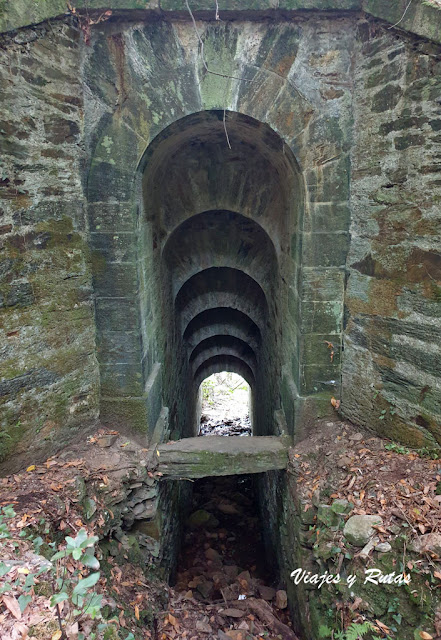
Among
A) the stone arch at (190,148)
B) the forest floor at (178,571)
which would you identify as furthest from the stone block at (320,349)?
the forest floor at (178,571)

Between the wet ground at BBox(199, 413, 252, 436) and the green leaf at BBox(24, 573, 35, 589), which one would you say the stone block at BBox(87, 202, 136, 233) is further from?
the wet ground at BBox(199, 413, 252, 436)

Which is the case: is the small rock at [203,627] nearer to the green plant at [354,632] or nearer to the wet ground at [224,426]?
the green plant at [354,632]

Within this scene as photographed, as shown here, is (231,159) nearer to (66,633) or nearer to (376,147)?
(376,147)

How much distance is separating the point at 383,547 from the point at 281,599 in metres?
1.98

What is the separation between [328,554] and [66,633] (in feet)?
6.44

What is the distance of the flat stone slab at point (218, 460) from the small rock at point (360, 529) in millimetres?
1247

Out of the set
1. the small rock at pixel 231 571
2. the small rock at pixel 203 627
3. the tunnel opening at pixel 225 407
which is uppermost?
the small rock at pixel 203 627

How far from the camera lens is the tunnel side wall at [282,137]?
338 cm

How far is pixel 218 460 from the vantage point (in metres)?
4.29

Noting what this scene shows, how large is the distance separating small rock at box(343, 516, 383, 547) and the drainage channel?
1.38 m

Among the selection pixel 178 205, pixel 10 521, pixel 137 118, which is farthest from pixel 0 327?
pixel 178 205

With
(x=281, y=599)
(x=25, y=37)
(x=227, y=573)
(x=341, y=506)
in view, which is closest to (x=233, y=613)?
(x=281, y=599)

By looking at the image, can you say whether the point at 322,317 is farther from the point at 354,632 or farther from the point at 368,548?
the point at 354,632

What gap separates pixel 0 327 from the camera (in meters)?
3.42
